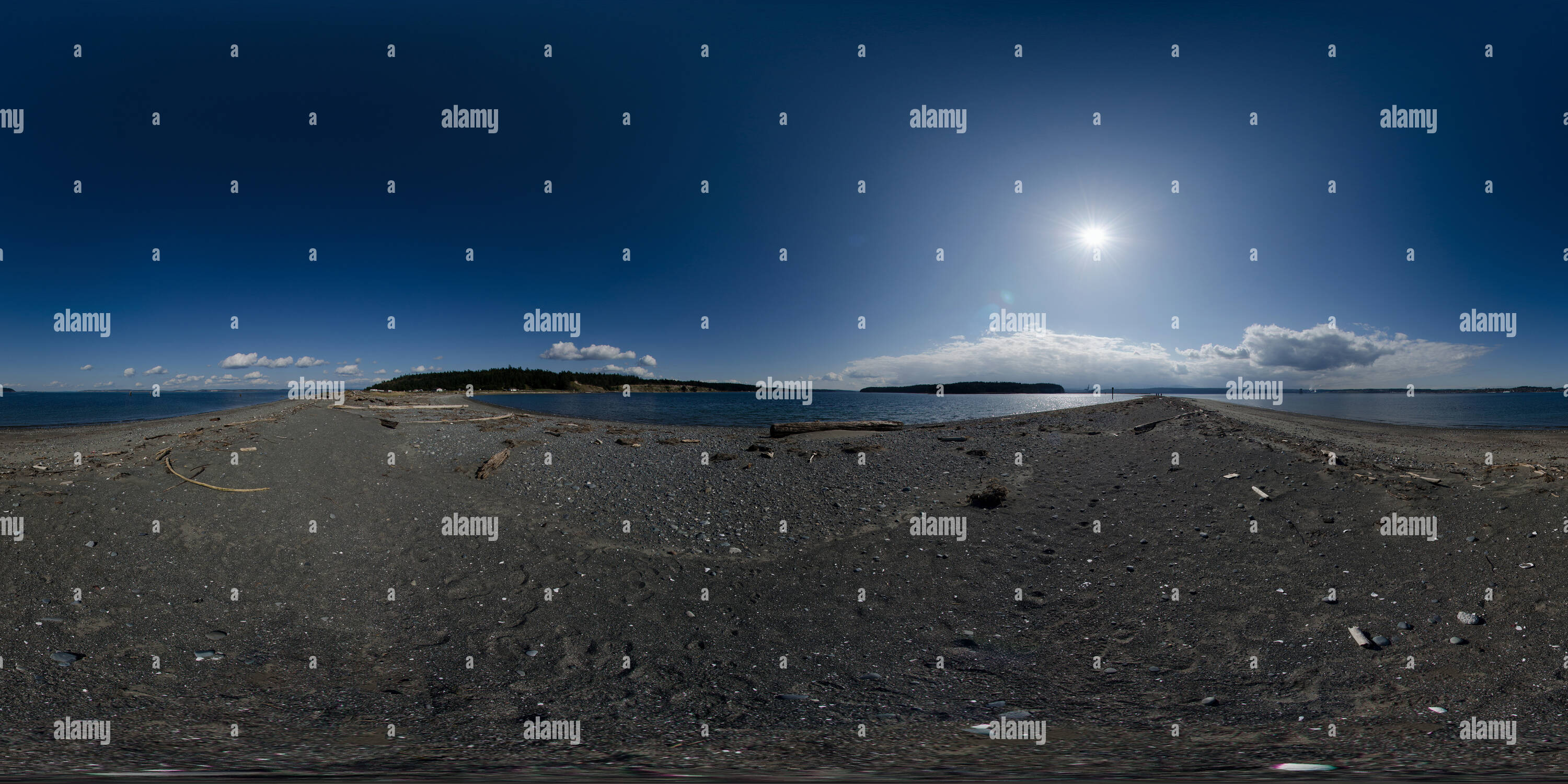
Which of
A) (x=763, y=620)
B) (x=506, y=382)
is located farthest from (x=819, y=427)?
(x=506, y=382)

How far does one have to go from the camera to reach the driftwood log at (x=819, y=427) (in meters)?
22.8

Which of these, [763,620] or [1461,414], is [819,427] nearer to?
[763,620]

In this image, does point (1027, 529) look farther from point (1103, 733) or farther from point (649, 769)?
point (649, 769)

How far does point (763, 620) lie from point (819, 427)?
16.6m

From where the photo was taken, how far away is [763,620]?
22.4ft

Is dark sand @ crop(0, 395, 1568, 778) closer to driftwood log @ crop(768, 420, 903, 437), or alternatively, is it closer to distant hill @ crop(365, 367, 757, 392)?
driftwood log @ crop(768, 420, 903, 437)

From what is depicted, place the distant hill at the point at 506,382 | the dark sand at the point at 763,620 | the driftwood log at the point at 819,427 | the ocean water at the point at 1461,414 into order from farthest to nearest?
1. the distant hill at the point at 506,382
2. the ocean water at the point at 1461,414
3. the driftwood log at the point at 819,427
4. the dark sand at the point at 763,620

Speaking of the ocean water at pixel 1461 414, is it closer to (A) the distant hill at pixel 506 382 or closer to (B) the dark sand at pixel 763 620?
(B) the dark sand at pixel 763 620

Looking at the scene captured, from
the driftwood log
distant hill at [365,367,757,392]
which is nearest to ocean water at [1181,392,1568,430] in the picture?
the driftwood log

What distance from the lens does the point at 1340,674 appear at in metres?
5.19

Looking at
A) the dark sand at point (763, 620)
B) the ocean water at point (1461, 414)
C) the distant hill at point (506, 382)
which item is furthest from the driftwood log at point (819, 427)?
the distant hill at point (506, 382)

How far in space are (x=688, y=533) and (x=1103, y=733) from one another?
678 centimetres

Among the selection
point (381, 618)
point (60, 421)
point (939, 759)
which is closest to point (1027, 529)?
point (939, 759)

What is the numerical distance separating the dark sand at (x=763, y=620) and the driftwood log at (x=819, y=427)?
33.9ft
